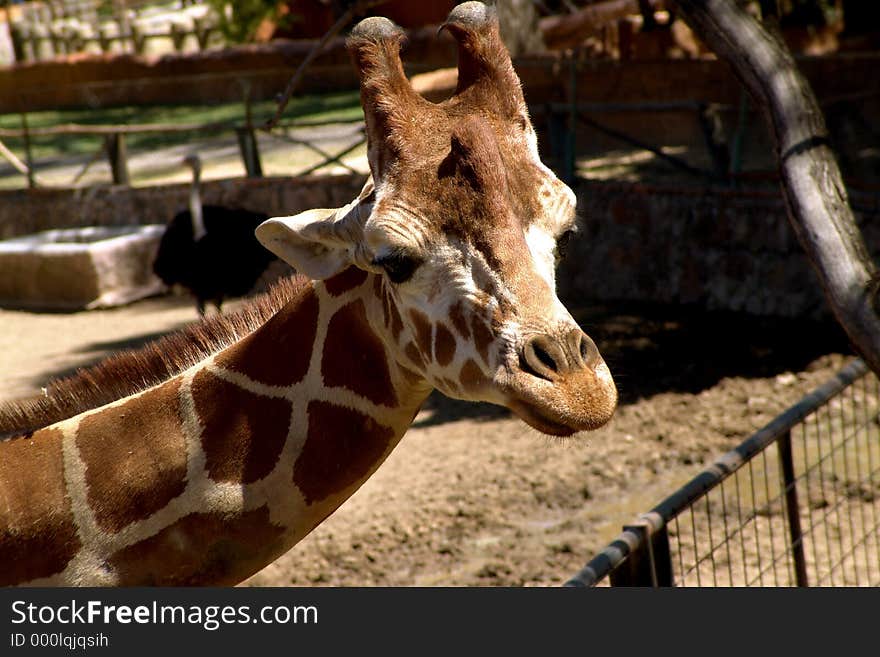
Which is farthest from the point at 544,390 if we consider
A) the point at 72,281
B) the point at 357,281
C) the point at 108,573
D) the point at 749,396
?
the point at 72,281

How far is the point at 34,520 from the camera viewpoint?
10.3ft

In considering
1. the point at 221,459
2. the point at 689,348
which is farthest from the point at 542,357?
the point at 689,348

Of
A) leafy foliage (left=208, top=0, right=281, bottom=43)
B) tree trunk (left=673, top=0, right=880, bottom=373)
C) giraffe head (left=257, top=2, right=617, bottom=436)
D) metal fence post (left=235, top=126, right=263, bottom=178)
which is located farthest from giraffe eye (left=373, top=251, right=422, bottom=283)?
leafy foliage (left=208, top=0, right=281, bottom=43)

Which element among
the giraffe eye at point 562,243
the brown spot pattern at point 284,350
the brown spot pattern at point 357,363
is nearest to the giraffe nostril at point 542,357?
the giraffe eye at point 562,243

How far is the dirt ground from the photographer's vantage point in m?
6.82

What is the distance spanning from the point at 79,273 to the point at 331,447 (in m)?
10.5

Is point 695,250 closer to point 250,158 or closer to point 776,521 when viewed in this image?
point 776,521

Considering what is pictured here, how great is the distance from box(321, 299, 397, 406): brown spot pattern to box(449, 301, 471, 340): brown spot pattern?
42 centimetres

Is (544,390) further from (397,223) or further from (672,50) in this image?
(672,50)

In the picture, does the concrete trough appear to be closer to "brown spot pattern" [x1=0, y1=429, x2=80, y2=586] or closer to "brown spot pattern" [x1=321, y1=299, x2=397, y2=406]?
"brown spot pattern" [x1=0, y1=429, x2=80, y2=586]

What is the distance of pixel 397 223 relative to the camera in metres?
2.87

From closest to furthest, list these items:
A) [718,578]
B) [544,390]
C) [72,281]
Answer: [544,390] < [718,578] < [72,281]

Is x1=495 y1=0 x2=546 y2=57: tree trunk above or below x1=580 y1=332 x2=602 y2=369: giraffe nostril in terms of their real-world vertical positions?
below

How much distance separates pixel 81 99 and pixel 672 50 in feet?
46.5
